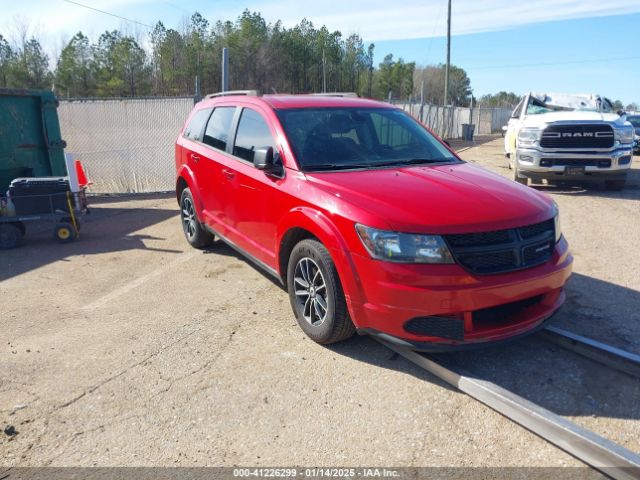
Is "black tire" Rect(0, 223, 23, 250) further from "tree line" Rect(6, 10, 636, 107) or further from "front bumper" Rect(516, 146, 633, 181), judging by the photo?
"tree line" Rect(6, 10, 636, 107)

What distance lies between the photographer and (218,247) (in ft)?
21.8

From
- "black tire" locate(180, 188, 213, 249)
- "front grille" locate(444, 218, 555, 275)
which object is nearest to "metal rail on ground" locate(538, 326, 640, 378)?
"front grille" locate(444, 218, 555, 275)

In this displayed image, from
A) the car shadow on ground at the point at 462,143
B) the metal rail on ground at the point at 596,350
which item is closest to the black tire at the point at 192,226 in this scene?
the metal rail on ground at the point at 596,350

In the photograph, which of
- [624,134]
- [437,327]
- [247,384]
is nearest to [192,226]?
[247,384]

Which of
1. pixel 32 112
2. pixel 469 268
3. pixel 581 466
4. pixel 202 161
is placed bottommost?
pixel 581 466

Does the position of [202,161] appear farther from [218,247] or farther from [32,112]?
[32,112]

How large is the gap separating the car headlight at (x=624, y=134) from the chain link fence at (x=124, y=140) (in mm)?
8819

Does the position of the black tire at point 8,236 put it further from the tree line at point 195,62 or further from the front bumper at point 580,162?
the tree line at point 195,62

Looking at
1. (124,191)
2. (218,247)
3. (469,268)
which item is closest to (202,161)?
(218,247)

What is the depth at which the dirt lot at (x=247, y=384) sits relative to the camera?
2.72m

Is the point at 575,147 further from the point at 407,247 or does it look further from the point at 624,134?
the point at 407,247

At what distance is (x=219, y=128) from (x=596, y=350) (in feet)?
13.5

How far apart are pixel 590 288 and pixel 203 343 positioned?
3631mm

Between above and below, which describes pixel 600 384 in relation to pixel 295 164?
below
